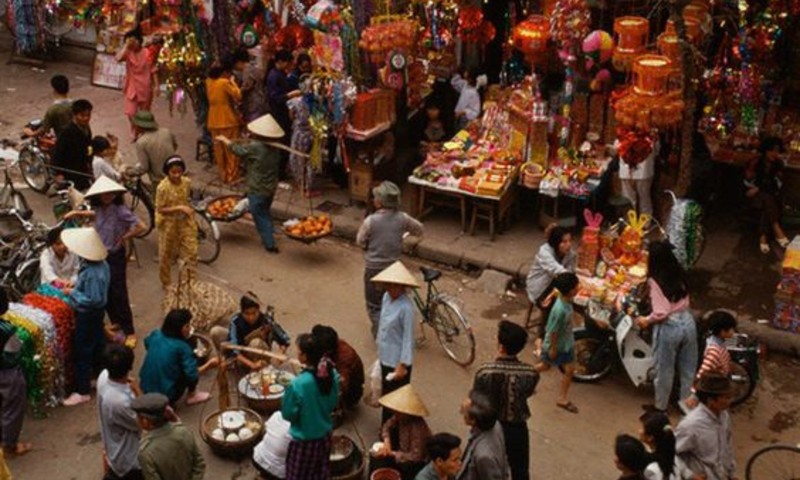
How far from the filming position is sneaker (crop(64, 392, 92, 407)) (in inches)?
370

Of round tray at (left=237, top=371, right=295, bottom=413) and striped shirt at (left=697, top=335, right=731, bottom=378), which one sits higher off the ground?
striped shirt at (left=697, top=335, right=731, bottom=378)

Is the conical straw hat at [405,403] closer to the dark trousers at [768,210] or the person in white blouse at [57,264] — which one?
the person in white blouse at [57,264]

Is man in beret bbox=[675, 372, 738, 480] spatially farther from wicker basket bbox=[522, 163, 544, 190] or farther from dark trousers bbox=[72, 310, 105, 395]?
wicker basket bbox=[522, 163, 544, 190]

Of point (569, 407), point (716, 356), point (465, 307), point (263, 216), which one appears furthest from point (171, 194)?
point (716, 356)

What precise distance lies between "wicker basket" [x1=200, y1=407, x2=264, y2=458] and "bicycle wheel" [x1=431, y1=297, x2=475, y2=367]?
2076mm

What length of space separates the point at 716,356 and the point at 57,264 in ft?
19.3

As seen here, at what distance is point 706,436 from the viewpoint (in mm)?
7012

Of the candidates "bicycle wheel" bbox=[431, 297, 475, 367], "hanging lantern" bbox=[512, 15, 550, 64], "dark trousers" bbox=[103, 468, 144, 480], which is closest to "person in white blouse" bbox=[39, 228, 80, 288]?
"dark trousers" bbox=[103, 468, 144, 480]

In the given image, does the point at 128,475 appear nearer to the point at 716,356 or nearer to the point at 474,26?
the point at 716,356

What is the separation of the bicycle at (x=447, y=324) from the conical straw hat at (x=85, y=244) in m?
3.01

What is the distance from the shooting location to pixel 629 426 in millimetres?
9219

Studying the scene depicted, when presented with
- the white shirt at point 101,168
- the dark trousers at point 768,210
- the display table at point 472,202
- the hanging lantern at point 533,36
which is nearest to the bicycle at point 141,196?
the white shirt at point 101,168

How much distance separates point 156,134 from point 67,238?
3.23 meters

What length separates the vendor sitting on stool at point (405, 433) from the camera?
731 centimetres
